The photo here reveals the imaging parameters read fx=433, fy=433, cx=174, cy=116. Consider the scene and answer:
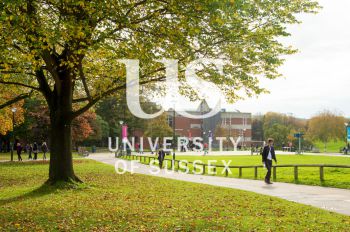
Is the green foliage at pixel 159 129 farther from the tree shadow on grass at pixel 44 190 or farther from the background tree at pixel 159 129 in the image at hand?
the tree shadow on grass at pixel 44 190

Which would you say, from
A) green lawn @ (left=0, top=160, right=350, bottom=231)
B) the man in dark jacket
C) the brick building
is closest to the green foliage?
the brick building

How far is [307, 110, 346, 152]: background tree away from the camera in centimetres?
9375

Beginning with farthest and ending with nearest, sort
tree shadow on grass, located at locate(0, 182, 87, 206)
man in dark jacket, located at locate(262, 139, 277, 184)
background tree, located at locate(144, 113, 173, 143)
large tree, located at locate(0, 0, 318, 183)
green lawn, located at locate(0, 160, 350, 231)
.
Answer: background tree, located at locate(144, 113, 173, 143) < man in dark jacket, located at locate(262, 139, 277, 184) < tree shadow on grass, located at locate(0, 182, 87, 206) < large tree, located at locate(0, 0, 318, 183) < green lawn, located at locate(0, 160, 350, 231)

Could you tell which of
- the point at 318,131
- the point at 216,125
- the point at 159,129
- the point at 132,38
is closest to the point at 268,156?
the point at 132,38

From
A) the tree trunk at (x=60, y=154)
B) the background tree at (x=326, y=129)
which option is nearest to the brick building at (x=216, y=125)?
the background tree at (x=326, y=129)

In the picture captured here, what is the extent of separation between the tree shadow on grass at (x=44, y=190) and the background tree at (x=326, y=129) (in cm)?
8479

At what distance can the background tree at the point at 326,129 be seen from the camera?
93750 millimetres

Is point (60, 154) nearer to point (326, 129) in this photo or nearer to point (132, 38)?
point (132, 38)

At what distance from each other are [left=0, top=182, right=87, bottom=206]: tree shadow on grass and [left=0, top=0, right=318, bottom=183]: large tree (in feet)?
1.70

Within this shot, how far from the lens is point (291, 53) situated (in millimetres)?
15195

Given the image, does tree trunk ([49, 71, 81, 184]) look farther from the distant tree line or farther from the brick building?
the brick building

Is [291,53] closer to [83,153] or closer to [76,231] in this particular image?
[76,231]

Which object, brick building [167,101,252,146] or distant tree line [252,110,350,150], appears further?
brick building [167,101,252,146]

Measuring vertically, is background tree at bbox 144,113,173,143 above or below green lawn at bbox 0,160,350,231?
above
